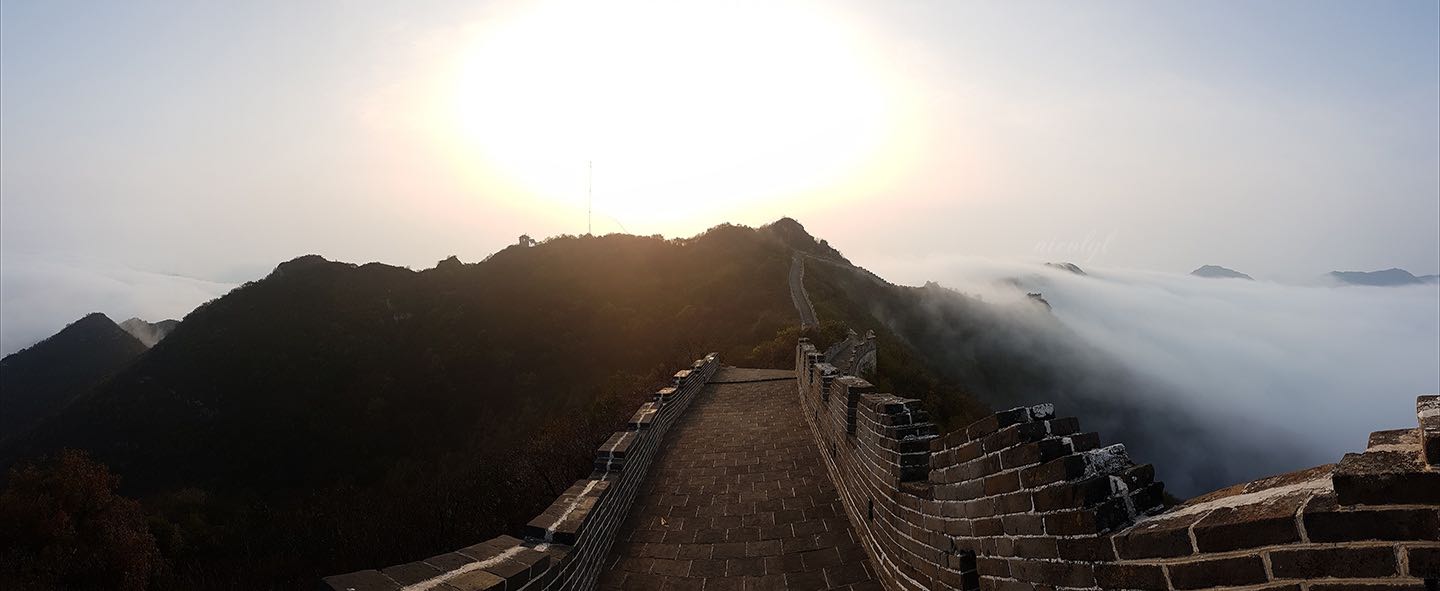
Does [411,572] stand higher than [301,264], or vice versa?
[301,264]

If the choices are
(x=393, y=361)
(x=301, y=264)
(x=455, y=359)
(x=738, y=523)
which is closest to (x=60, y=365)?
(x=301, y=264)

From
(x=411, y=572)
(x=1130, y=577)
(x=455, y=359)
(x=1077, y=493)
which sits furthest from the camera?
(x=455, y=359)

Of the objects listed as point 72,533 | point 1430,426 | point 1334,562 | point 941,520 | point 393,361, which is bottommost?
point 72,533

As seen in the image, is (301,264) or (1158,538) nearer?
(1158,538)

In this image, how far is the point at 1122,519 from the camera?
218 cm

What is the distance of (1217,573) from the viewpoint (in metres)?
1.68

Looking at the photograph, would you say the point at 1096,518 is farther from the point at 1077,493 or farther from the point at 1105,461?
the point at 1105,461

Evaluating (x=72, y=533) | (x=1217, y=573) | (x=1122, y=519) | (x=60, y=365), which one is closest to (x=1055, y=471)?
(x=1122, y=519)

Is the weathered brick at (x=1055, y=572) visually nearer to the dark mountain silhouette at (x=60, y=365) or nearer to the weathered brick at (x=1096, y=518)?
the weathered brick at (x=1096, y=518)

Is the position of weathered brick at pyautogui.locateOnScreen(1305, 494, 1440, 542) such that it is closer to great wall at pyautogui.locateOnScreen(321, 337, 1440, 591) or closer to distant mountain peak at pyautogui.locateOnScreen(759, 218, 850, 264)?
great wall at pyautogui.locateOnScreen(321, 337, 1440, 591)

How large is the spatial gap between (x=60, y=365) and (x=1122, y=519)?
98.1m

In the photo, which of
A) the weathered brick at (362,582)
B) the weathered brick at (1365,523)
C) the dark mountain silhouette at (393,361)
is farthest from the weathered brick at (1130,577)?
the dark mountain silhouette at (393,361)

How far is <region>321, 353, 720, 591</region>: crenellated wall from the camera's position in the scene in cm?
291

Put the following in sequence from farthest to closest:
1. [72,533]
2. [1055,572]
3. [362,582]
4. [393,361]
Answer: [393,361], [72,533], [362,582], [1055,572]
